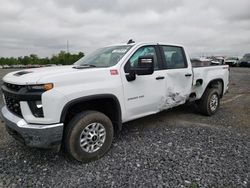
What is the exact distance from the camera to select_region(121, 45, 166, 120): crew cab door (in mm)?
3551

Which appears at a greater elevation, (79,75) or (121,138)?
(79,75)

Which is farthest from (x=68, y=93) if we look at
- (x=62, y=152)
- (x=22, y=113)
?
(x=62, y=152)

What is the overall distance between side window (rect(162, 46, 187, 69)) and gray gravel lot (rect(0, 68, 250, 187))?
135 centimetres

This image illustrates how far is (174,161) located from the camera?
3201mm

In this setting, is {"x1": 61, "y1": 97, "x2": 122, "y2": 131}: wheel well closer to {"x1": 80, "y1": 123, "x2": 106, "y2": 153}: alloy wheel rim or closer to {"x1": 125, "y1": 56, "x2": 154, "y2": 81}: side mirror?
{"x1": 80, "y1": 123, "x2": 106, "y2": 153}: alloy wheel rim

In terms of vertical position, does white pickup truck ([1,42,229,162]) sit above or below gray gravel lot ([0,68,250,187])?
above

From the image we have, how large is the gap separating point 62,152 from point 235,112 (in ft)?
15.5

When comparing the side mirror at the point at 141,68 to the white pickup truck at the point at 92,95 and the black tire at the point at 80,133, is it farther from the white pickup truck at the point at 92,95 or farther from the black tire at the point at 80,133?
the black tire at the point at 80,133

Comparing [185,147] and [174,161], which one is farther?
[185,147]

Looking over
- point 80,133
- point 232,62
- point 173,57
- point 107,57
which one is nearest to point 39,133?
point 80,133

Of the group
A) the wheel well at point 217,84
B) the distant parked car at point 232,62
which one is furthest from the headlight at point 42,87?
the distant parked car at point 232,62

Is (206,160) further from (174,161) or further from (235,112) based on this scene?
(235,112)

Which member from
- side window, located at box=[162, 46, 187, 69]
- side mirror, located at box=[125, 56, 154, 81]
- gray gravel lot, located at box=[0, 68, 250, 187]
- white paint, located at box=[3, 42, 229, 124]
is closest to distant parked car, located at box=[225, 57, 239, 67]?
white paint, located at box=[3, 42, 229, 124]

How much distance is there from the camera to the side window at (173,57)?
14.2 feet
